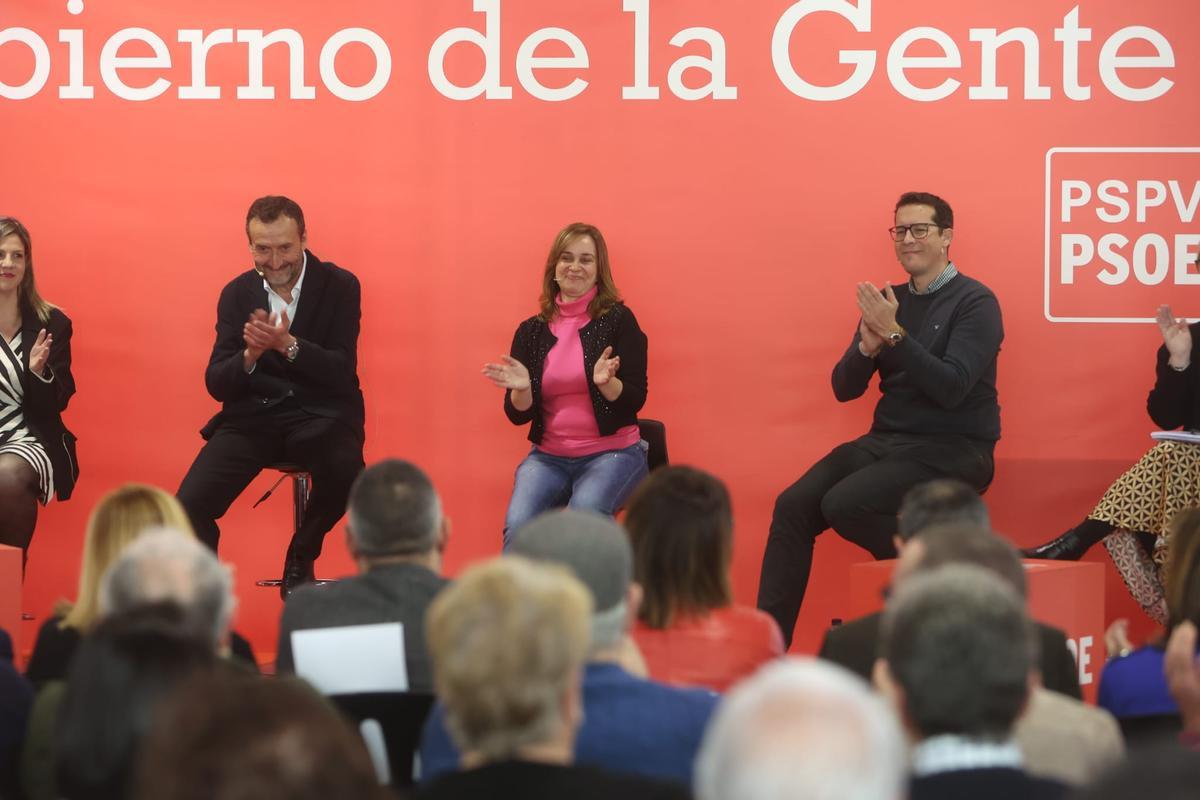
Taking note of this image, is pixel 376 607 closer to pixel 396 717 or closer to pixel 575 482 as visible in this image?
Answer: pixel 396 717

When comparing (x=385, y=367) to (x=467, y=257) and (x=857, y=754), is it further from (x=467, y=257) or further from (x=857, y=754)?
(x=857, y=754)

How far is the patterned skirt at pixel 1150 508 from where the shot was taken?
182 inches

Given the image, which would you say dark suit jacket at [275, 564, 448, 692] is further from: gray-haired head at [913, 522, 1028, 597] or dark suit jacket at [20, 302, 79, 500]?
dark suit jacket at [20, 302, 79, 500]

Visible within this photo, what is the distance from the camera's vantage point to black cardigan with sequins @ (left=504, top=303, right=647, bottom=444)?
15.6 ft

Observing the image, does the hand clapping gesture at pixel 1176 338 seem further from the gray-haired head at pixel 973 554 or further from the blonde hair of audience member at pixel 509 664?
the blonde hair of audience member at pixel 509 664

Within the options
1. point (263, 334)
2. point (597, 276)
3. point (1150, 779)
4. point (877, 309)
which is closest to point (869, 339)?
point (877, 309)

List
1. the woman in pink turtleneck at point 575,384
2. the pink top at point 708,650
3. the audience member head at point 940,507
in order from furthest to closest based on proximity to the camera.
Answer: the woman in pink turtleneck at point 575,384
the audience member head at point 940,507
the pink top at point 708,650

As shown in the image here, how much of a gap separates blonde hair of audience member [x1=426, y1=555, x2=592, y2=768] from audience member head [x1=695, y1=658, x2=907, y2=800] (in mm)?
399

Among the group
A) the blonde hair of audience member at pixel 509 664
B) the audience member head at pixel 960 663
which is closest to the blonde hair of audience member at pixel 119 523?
the blonde hair of audience member at pixel 509 664

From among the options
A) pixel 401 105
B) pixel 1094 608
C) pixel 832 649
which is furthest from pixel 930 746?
pixel 401 105

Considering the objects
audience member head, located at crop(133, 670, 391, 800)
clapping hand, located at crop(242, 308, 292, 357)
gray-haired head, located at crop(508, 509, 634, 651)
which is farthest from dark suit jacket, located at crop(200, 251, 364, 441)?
audience member head, located at crop(133, 670, 391, 800)

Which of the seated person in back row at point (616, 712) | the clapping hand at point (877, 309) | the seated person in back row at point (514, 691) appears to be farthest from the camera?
the clapping hand at point (877, 309)

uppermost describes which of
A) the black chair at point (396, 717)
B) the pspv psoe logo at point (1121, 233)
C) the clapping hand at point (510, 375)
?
the pspv psoe logo at point (1121, 233)

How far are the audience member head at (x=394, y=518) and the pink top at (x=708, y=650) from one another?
42cm
